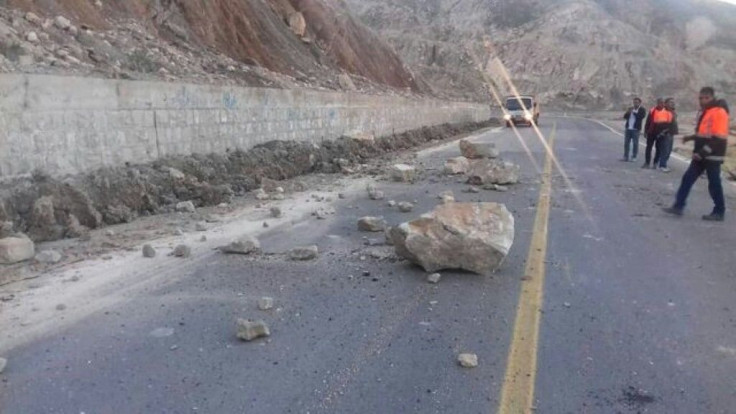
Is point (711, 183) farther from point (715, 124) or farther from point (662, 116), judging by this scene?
point (662, 116)

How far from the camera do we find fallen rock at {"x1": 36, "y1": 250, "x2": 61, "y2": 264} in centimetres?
620

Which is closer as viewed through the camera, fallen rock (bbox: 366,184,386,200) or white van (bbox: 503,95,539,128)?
fallen rock (bbox: 366,184,386,200)

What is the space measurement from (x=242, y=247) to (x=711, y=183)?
6.53 metres

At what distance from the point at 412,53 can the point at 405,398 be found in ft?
247

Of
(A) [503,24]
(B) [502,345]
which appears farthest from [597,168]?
(A) [503,24]

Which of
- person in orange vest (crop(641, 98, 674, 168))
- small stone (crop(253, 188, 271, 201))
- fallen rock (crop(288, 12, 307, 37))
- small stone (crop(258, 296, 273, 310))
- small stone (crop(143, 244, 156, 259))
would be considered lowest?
small stone (crop(253, 188, 271, 201))

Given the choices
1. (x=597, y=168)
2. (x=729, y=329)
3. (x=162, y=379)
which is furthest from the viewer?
(x=597, y=168)

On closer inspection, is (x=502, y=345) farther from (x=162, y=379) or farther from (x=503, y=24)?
(x=503, y=24)

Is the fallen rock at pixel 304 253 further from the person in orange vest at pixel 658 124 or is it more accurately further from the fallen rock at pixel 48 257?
the person in orange vest at pixel 658 124

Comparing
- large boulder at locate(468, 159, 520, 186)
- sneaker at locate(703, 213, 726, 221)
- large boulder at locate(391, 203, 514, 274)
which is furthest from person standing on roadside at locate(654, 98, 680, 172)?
large boulder at locate(391, 203, 514, 274)

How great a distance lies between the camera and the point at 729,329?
457 cm

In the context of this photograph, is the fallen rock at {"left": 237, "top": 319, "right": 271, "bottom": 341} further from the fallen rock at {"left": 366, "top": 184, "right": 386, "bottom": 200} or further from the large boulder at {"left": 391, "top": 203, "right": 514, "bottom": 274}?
the fallen rock at {"left": 366, "top": 184, "right": 386, "bottom": 200}

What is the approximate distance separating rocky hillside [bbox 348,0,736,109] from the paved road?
58027 mm

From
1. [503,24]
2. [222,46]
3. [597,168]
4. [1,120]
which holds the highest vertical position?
[503,24]
